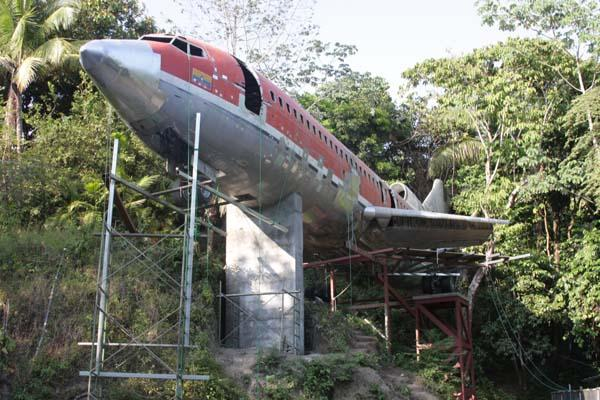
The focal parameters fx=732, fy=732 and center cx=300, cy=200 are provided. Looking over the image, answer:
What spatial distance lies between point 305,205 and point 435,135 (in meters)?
18.6

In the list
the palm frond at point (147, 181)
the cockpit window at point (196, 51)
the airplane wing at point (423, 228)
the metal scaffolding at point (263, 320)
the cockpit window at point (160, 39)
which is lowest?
the metal scaffolding at point (263, 320)

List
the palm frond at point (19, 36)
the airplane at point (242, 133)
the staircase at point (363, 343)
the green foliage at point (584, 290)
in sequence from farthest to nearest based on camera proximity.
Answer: the palm frond at point (19, 36) < the green foliage at point (584, 290) < the staircase at point (363, 343) < the airplane at point (242, 133)

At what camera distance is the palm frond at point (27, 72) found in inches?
1000

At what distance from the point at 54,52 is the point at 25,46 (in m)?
1.34

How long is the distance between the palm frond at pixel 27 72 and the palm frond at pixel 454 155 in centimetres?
1833

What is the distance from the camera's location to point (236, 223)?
20.3m

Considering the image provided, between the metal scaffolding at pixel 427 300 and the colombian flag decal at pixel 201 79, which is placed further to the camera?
the metal scaffolding at pixel 427 300

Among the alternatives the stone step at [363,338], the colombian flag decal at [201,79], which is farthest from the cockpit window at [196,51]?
the stone step at [363,338]

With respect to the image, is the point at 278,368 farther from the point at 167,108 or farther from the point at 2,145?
the point at 2,145

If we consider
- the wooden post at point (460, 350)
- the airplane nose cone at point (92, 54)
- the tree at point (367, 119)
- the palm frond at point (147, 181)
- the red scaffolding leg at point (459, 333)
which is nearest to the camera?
the airplane nose cone at point (92, 54)

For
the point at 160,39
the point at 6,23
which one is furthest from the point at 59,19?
the point at 160,39

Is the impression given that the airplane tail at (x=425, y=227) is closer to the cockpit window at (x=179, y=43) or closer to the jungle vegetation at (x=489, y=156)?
the jungle vegetation at (x=489, y=156)

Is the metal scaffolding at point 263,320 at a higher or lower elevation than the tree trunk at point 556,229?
lower

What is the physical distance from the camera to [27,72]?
25.5m
